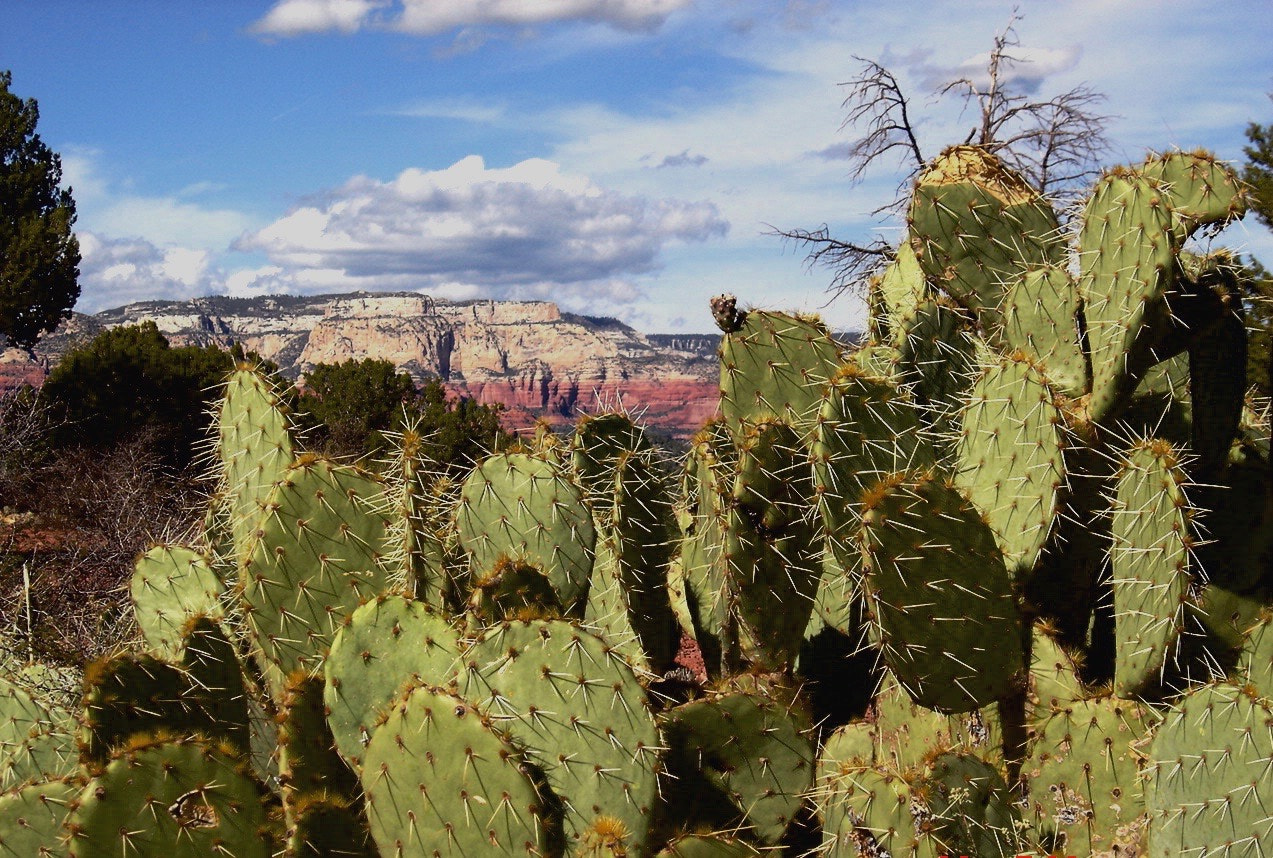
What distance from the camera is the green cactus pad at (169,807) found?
207 cm

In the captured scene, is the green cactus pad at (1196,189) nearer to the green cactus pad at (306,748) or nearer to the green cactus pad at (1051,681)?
the green cactus pad at (1051,681)

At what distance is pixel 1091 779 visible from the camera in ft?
8.38

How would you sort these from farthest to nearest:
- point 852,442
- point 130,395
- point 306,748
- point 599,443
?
point 130,395 → point 599,443 → point 852,442 → point 306,748

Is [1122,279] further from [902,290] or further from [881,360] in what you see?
[902,290]

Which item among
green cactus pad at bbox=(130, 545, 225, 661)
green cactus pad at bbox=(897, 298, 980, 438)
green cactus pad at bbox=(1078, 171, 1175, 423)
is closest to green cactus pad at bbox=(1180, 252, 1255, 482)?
green cactus pad at bbox=(1078, 171, 1175, 423)

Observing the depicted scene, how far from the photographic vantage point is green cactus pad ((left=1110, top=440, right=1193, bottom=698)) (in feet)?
7.75

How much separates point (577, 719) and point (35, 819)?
1.20m

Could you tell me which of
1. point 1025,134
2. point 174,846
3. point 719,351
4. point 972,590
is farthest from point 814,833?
point 1025,134

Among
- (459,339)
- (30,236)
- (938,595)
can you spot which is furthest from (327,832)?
(459,339)

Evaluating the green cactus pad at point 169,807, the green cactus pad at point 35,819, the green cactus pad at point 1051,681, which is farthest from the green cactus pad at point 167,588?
the green cactus pad at point 1051,681

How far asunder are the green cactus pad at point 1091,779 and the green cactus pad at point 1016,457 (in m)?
0.37

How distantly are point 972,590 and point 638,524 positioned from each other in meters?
0.99

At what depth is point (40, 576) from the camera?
Answer: 761cm

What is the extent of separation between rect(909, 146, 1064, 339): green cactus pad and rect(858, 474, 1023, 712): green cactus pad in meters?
1.09
